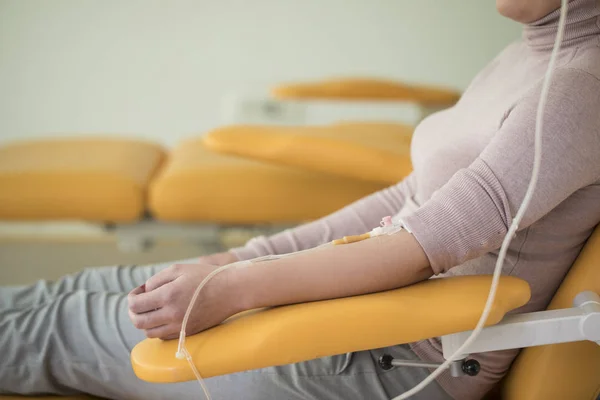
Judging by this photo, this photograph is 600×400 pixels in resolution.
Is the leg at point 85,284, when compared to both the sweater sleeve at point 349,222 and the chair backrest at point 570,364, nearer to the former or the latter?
the sweater sleeve at point 349,222

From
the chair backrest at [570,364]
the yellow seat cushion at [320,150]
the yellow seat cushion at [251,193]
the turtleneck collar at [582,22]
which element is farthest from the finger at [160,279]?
the yellow seat cushion at [251,193]

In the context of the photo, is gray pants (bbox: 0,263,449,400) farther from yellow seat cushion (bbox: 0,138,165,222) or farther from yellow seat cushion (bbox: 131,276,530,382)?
yellow seat cushion (bbox: 0,138,165,222)

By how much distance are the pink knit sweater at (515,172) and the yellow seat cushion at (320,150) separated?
50cm

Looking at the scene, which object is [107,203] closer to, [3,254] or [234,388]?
[234,388]

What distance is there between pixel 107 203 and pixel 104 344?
2.99 ft

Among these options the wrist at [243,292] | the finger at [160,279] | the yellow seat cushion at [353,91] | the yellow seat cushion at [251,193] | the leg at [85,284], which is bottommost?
the yellow seat cushion at [251,193]

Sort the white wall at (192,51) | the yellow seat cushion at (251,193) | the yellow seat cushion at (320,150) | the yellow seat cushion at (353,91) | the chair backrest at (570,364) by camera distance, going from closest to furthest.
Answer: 1. the chair backrest at (570,364)
2. the yellow seat cushion at (320,150)
3. the yellow seat cushion at (251,193)
4. the yellow seat cushion at (353,91)
5. the white wall at (192,51)

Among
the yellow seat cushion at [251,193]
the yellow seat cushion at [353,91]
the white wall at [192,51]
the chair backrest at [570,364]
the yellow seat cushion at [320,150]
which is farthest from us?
the white wall at [192,51]

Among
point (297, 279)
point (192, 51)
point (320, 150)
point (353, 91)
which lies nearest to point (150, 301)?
point (297, 279)

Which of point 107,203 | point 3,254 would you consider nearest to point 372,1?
point 107,203

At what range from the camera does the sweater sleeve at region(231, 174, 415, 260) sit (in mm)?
1204

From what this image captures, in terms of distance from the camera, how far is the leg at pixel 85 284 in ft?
3.77

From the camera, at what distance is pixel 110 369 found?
990mm

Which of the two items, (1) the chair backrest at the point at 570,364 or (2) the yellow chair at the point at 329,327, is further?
(1) the chair backrest at the point at 570,364
